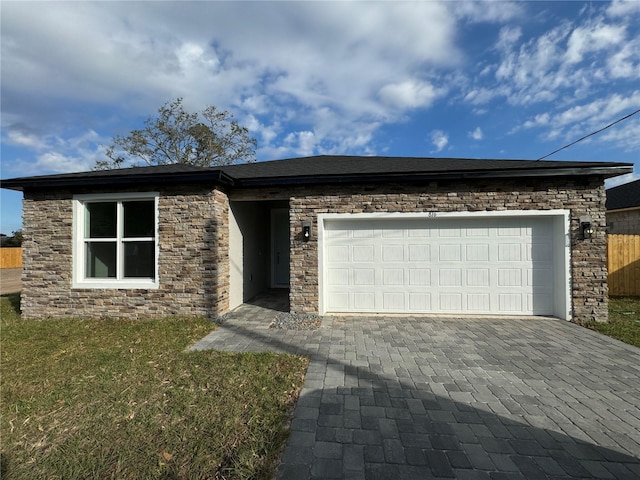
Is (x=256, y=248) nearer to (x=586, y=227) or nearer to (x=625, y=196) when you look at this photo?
(x=586, y=227)

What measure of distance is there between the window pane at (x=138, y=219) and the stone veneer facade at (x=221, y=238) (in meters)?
0.43

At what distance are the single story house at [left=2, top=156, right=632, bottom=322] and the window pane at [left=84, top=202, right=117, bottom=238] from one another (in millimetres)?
23

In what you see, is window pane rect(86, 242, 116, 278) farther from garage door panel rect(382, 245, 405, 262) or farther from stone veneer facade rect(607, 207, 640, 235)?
stone veneer facade rect(607, 207, 640, 235)

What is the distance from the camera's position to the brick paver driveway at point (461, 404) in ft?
7.09

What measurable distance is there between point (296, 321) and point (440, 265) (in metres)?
3.35

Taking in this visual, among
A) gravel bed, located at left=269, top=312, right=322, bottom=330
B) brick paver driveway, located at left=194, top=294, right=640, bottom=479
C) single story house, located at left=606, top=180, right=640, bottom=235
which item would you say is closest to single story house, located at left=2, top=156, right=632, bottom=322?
gravel bed, located at left=269, top=312, right=322, bottom=330

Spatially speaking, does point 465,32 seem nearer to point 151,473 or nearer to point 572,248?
point 572,248

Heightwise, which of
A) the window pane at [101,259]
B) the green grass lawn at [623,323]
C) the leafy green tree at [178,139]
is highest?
the leafy green tree at [178,139]

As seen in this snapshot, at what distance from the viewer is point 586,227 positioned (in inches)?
231

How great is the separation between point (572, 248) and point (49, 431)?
27.5 feet

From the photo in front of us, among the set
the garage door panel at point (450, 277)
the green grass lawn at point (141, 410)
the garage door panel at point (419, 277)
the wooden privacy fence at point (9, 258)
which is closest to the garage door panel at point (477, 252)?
the garage door panel at point (450, 277)

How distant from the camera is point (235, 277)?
730cm

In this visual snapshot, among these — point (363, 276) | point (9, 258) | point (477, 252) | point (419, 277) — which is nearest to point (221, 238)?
point (363, 276)

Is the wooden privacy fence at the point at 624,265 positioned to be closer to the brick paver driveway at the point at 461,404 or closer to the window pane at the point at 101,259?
the brick paver driveway at the point at 461,404
